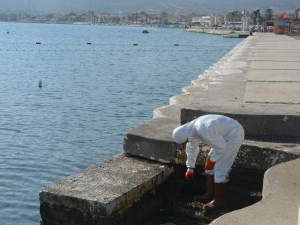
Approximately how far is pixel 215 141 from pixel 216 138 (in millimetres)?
38

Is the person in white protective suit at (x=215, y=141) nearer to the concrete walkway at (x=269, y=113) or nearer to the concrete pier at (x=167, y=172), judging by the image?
the concrete pier at (x=167, y=172)

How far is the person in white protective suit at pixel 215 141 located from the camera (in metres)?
6.61

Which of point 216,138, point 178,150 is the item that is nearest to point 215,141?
point 216,138

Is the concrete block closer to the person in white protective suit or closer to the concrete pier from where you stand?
the concrete pier

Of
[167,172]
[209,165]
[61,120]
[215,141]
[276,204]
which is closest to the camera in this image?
[276,204]

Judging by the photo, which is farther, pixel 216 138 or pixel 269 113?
pixel 269 113

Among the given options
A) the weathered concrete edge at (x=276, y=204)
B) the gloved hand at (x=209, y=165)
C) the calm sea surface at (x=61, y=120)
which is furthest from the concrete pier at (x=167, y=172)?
the calm sea surface at (x=61, y=120)

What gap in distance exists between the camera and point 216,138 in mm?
6625

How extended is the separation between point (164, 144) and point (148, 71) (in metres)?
26.9

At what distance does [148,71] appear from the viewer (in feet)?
113

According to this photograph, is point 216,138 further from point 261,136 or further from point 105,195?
point 105,195

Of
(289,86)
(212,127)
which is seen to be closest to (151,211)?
(212,127)

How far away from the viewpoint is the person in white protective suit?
6613 millimetres

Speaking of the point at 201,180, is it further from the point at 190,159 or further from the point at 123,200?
the point at 123,200
